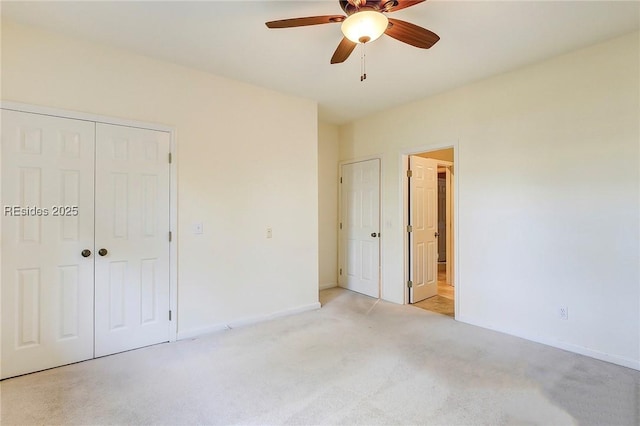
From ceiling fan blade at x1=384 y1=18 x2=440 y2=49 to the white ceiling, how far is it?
10.2 inches

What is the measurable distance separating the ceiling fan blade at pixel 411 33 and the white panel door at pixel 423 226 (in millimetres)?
2237

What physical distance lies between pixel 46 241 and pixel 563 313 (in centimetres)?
451

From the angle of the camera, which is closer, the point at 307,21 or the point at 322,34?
the point at 307,21

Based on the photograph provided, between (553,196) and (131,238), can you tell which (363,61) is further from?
(131,238)

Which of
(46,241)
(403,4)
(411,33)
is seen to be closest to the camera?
(403,4)

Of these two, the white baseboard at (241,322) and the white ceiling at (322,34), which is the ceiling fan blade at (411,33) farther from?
the white baseboard at (241,322)

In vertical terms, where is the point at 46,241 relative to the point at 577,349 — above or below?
above

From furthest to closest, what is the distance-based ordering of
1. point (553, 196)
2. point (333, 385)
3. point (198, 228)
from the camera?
point (198, 228)
point (553, 196)
point (333, 385)

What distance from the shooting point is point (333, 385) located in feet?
7.35

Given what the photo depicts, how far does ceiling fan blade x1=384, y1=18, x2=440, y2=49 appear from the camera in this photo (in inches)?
76.3

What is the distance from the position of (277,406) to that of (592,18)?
357 cm

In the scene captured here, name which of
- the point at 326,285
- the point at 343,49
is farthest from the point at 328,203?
the point at 343,49

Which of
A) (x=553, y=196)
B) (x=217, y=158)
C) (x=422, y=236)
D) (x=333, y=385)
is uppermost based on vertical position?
(x=217, y=158)

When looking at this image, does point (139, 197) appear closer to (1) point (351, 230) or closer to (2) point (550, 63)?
(1) point (351, 230)
